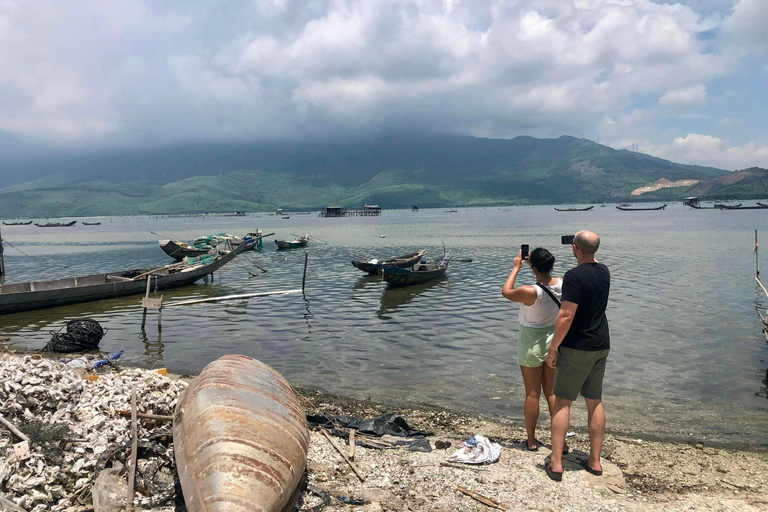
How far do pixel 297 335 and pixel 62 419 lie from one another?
10.1 metres

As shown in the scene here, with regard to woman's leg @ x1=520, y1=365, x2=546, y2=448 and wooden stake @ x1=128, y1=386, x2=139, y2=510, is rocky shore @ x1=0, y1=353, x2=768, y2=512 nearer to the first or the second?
wooden stake @ x1=128, y1=386, x2=139, y2=510

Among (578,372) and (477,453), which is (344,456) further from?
(578,372)

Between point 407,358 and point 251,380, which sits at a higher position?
point 251,380

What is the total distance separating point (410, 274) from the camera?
26.3 metres

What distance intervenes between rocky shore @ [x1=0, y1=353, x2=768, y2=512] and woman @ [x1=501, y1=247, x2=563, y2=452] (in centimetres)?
113

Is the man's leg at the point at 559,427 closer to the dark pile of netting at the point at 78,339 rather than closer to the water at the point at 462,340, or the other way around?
the water at the point at 462,340

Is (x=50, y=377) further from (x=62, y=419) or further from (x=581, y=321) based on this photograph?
(x=581, y=321)

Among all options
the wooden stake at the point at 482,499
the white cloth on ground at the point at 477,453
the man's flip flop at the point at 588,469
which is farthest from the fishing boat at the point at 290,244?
the wooden stake at the point at 482,499

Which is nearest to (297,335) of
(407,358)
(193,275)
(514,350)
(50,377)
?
(407,358)

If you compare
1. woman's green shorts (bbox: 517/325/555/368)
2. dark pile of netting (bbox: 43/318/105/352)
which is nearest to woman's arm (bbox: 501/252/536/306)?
woman's green shorts (bbox: 517/325/555/368)

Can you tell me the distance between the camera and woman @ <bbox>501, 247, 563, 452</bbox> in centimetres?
623

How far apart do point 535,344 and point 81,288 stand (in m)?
23.6

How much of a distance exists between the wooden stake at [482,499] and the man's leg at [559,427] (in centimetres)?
97

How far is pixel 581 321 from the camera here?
18.5ft
